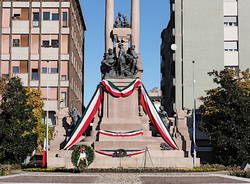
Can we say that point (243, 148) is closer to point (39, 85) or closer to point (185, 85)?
point (185, 85)

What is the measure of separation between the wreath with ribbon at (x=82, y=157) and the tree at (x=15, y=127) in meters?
14.7

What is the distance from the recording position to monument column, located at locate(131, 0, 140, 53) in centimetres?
4250

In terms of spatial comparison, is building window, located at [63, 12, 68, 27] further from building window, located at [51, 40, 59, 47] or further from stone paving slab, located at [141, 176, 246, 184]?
stone paving slab, located at [141, 176, 246, 184]

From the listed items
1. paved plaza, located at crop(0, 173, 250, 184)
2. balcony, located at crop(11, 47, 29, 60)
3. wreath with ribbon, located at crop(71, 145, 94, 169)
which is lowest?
paved plaza, located at crop(0, 173, 250, 184)

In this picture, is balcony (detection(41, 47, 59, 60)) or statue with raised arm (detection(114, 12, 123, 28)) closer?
statue with raised arm (detection(114, 12, 123, 28))

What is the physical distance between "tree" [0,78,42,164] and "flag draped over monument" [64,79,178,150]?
8435 millimetres

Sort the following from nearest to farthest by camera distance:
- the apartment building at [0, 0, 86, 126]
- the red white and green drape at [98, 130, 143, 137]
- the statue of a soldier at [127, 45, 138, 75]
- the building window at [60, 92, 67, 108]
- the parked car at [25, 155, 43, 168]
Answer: the red white and green drape at [98, 130, 143, 137], the statue of a soldier at [127, 45, 138, 75], the parked car at [25, 155, 43, 168], the building window at [60, 92, 67, 108], the apartment building at [0, 0, 86, 126]

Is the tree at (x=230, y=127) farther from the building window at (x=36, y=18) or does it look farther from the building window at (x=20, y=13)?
the building window at (x=20, y=13)

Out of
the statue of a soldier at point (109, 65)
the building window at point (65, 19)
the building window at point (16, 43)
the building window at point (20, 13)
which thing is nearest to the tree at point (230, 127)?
the statue of a soldier at point (109, 65)

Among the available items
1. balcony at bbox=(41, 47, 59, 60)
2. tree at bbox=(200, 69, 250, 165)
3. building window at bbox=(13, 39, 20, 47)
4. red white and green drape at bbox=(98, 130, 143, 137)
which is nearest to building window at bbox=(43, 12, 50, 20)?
balcony at bbox=(41, 47, 59, 60)

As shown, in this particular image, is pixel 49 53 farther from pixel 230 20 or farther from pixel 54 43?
pixel 230 20

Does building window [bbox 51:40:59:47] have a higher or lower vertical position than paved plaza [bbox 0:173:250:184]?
higher

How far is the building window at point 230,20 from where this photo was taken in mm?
70188

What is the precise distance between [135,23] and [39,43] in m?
40.7
